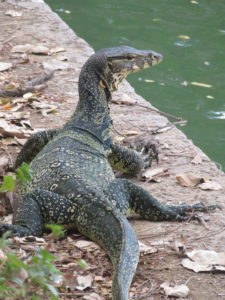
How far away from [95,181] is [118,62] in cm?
129

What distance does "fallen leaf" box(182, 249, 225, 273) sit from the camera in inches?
185

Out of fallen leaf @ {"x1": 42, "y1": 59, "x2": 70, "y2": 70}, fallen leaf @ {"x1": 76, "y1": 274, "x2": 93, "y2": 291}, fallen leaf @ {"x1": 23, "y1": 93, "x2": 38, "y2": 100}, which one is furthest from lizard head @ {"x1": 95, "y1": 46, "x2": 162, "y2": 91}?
fallen leaf @ {"x1": 42, "y1": 59, "x2": 70, "y2": 70}

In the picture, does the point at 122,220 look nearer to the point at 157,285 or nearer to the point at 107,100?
the point at 157,285

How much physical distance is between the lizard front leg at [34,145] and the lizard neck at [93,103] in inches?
8.9

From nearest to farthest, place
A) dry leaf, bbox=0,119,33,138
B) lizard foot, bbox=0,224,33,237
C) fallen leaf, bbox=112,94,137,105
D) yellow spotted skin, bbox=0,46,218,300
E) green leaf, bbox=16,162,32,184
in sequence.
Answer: green leaf, bbox=16,162,32,184 < yellow spotted skin, bbox=0,46,218,300 < lizard foot, bbox=0,224,33,237 < dry leaf, bbox=0,119,33,138 < fallen leaf, bbox=112,94,137,105

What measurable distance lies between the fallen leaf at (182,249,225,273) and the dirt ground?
34 mm

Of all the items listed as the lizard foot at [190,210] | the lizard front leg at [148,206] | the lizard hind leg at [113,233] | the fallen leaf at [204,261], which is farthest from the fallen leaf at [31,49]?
the fallen leaf at [204,261]

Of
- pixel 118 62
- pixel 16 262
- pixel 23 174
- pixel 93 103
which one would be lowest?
pixel 93 103

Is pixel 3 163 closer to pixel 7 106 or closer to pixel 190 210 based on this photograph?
pixel 7 106

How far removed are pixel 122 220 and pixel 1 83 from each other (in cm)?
370

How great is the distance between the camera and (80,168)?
541cm

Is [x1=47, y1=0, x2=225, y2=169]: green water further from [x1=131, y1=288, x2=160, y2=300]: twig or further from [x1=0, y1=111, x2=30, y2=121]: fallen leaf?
[x1=131, y1=288, x2=160, y2=300]: twig

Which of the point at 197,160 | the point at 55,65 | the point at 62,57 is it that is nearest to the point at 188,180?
the point at 197,160

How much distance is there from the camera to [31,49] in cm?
923
